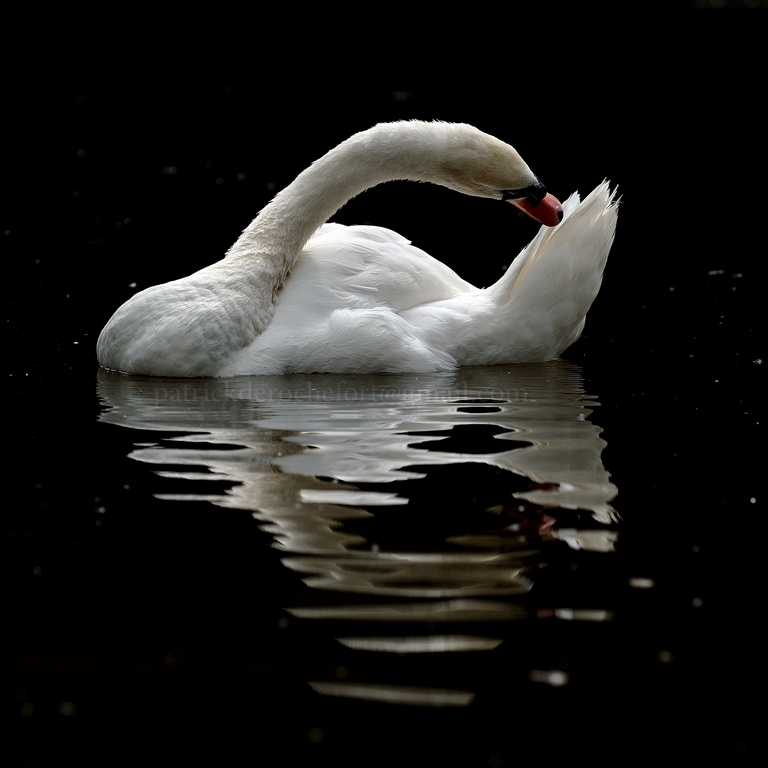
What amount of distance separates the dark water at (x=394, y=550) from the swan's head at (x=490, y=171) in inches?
48.9

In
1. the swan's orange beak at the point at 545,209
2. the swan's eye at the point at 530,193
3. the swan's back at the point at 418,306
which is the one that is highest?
the swan's eye at the point at 530,193

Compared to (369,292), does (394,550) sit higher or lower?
lower

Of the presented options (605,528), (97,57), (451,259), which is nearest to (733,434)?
(605,528)

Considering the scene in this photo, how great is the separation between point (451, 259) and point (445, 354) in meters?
5.03

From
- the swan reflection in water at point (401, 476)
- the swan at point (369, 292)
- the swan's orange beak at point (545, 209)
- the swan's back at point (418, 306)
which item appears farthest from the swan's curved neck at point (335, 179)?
the swan reflection in water at point (401, 476)

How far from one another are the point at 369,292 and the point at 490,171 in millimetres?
1218

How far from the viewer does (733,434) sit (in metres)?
7.46

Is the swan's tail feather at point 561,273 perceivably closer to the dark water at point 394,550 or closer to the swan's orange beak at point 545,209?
the swan's orange beak at point 545,209

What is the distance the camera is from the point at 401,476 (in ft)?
21.6

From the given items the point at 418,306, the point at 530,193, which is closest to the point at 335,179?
the point at 418,306

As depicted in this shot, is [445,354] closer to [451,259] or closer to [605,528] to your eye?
[605,528]

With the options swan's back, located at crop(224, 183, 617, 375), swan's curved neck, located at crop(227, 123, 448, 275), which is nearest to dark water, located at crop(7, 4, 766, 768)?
swan's back, located at crop(224, 183, 617, 375)

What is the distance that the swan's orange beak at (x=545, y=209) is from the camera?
9305 millimetres

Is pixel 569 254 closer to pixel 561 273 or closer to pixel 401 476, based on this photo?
pixel 561 273
